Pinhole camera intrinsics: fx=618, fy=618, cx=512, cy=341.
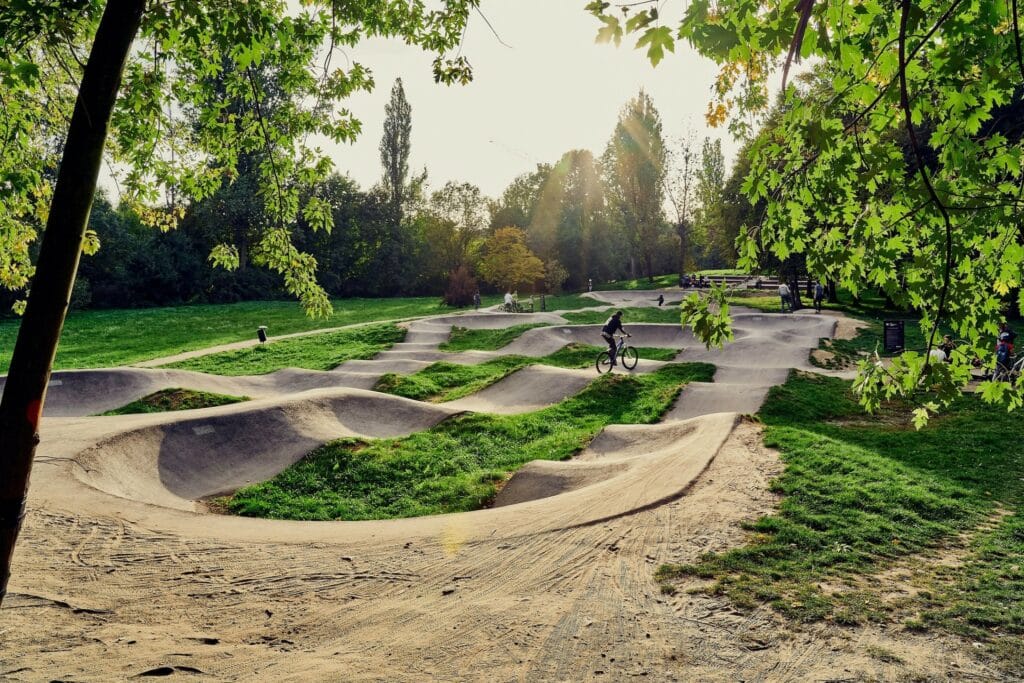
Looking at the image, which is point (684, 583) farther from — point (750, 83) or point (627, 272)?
point (627, 272)

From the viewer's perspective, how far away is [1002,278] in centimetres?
453

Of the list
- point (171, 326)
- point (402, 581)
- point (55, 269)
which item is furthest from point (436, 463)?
point (171, 326)

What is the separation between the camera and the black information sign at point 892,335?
20.5 m

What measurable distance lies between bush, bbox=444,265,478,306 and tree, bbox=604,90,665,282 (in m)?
24.0

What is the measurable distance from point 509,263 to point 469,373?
111 ft

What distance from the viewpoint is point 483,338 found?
2656 centimetres

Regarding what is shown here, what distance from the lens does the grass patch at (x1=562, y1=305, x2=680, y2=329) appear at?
30.7 m

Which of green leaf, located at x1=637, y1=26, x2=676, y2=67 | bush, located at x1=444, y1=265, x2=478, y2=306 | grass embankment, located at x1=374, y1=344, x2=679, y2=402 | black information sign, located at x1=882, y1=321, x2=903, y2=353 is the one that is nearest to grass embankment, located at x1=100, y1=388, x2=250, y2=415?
grass embankment, located at x1=374, y1=344, x2=679, y2=402

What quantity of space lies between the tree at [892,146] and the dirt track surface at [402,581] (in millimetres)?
2540

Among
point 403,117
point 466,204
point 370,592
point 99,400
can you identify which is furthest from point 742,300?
point 403,117

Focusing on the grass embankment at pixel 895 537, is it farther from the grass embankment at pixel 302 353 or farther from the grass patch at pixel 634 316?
the grass patch at pixel 634 316

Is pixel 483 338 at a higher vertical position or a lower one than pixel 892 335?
higher

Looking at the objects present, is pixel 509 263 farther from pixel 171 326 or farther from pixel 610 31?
pixel 610 31

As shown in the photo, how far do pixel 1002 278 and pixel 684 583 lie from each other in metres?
3.71
